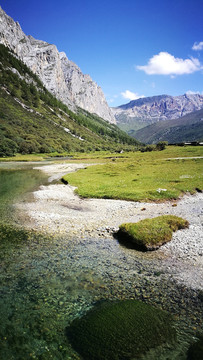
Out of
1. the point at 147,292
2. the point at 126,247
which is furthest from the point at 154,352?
the point at 126,247

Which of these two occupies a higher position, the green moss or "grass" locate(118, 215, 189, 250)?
"grass" locate(118, 215, 189, 250)

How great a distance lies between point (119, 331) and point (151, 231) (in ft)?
33.1

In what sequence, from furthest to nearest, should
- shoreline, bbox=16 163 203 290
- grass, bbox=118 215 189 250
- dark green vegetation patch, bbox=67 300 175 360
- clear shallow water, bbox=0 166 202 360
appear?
1. grass, bbox=118 215 189 250
2. shoreline, bbox=16 163 203 290
3. clear shallow water, bbox=0 166 202 360
4. dark green vegetation patch, bbox=67 300 175 360

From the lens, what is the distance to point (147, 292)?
11.1 m

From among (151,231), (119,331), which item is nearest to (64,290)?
(119,331)

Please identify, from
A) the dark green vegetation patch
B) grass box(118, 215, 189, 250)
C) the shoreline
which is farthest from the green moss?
grass box(118, 215, 189, 250)

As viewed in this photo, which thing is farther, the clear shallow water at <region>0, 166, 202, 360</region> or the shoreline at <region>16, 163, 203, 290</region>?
the shoreline at <region>16, 163, 203, 290</region>

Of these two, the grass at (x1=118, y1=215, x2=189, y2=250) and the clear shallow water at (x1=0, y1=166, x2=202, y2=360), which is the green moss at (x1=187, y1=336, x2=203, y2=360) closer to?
the clear shallow water at (x1=0, y1=166, x2=202, y2=360)

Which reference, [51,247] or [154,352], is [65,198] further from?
[154,352]

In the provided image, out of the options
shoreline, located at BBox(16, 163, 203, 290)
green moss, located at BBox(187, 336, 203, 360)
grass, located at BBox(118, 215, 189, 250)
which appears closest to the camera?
green moss, located at BBox(187, 336, 203, 360)

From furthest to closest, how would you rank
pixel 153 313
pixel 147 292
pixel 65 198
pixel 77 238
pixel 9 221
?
pixel 65 198 < pixel 9 221 < pixel 77 238 < pixel 147 292 < pixel 153 313

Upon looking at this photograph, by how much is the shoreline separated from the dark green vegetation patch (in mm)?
3858

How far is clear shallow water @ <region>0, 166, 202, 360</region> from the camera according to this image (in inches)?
315

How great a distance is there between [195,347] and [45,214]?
20512mm
